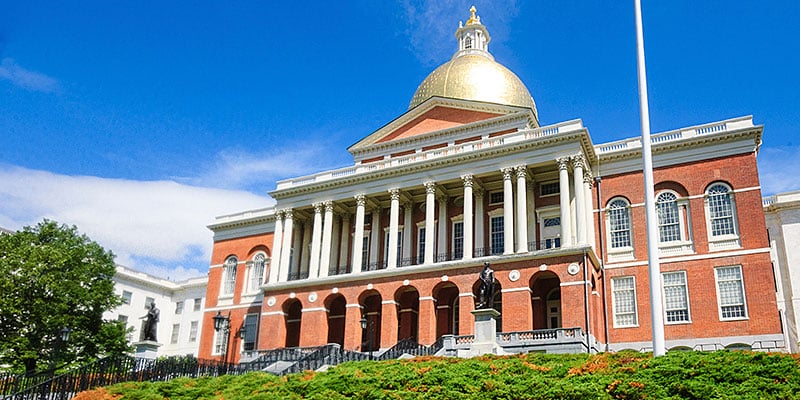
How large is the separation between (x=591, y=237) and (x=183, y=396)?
80.1ft

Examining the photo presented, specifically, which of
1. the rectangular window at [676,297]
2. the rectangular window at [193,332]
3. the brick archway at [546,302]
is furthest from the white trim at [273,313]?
the rectangular window at [193,332]

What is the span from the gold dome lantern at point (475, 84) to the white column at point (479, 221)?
8.59 meters

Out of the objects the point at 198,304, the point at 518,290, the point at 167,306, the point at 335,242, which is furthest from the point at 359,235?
the point at 167,306

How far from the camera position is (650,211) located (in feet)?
63.4

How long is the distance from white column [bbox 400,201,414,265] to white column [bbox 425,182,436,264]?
225 centimetres

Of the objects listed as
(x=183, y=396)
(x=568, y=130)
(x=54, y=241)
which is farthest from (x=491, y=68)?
(x=183, y=396)

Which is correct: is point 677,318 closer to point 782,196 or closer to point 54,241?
point 782,196

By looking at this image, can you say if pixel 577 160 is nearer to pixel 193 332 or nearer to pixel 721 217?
pixel 721 217

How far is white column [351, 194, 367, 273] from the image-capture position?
141 feet

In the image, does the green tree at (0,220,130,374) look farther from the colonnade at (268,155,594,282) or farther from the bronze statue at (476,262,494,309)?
the bronze statue at (476,262,494,309)

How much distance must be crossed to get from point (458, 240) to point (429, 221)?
2911 millimetres

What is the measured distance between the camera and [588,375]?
1723 centimetres

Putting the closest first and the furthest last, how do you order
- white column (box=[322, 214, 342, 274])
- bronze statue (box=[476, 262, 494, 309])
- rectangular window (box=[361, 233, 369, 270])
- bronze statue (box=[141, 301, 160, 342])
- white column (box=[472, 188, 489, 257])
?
bronze statue (box=[476, 262, 494, 309]) → bronze statue (box=[141, 301, 160, 342]) → white column (box=[472, 188, 489, 257]) → rectangular window (box=[361, 233, 369, 270]) → white column (box=[322, 214, 342, 274])

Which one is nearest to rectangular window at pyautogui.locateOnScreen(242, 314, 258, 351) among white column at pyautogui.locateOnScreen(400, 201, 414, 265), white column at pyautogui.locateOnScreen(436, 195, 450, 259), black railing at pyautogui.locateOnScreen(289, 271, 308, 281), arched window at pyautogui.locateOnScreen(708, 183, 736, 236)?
black railing at pyautogui.locateOnScreen(289, 271, 308, 281)
